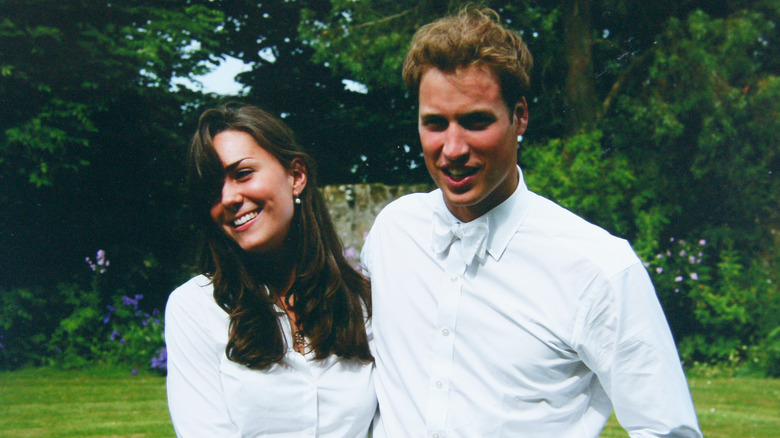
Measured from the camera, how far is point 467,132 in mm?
2248

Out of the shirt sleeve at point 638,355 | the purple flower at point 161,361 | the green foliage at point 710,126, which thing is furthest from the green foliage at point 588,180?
the shirt sleeve at point 638,355

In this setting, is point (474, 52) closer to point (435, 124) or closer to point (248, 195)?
point (435, 124)

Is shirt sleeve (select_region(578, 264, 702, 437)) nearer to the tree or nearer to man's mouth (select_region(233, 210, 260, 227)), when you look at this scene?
man's mouth (select_region(233, 210, 260, 227))

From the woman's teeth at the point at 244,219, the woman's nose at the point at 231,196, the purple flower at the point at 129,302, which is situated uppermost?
the woman's nose at the point at 231,196

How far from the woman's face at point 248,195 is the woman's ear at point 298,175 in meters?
0.12

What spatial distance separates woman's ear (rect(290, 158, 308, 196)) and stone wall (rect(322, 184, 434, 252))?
18.3 ft

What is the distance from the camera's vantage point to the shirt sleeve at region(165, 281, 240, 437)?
253cm

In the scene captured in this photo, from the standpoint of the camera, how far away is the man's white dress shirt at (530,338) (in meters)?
2.10

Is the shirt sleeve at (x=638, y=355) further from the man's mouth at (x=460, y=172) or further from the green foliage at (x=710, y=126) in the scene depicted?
the green foliage at (x=710, y=126)

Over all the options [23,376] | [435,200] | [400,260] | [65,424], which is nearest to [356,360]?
[400,260]

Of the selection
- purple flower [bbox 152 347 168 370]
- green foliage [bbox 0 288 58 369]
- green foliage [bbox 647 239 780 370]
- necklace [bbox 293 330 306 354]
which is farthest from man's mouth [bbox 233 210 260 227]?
green foliage [bbox 0 288 58 369]

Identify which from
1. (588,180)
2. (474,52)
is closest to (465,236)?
(474,52)

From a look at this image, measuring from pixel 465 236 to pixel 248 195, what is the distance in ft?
2.71

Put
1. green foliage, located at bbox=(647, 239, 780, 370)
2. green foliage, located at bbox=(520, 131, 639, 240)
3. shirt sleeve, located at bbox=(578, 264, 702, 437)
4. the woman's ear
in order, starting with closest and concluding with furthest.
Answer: shirt sleeve, located at bbox=(578, 264, 702, 437) < the woman's ear < green foliage, located at bbox=(647, 239, 780, 370) < green foliage, located at bbox=(520, 131, 639, 240)
